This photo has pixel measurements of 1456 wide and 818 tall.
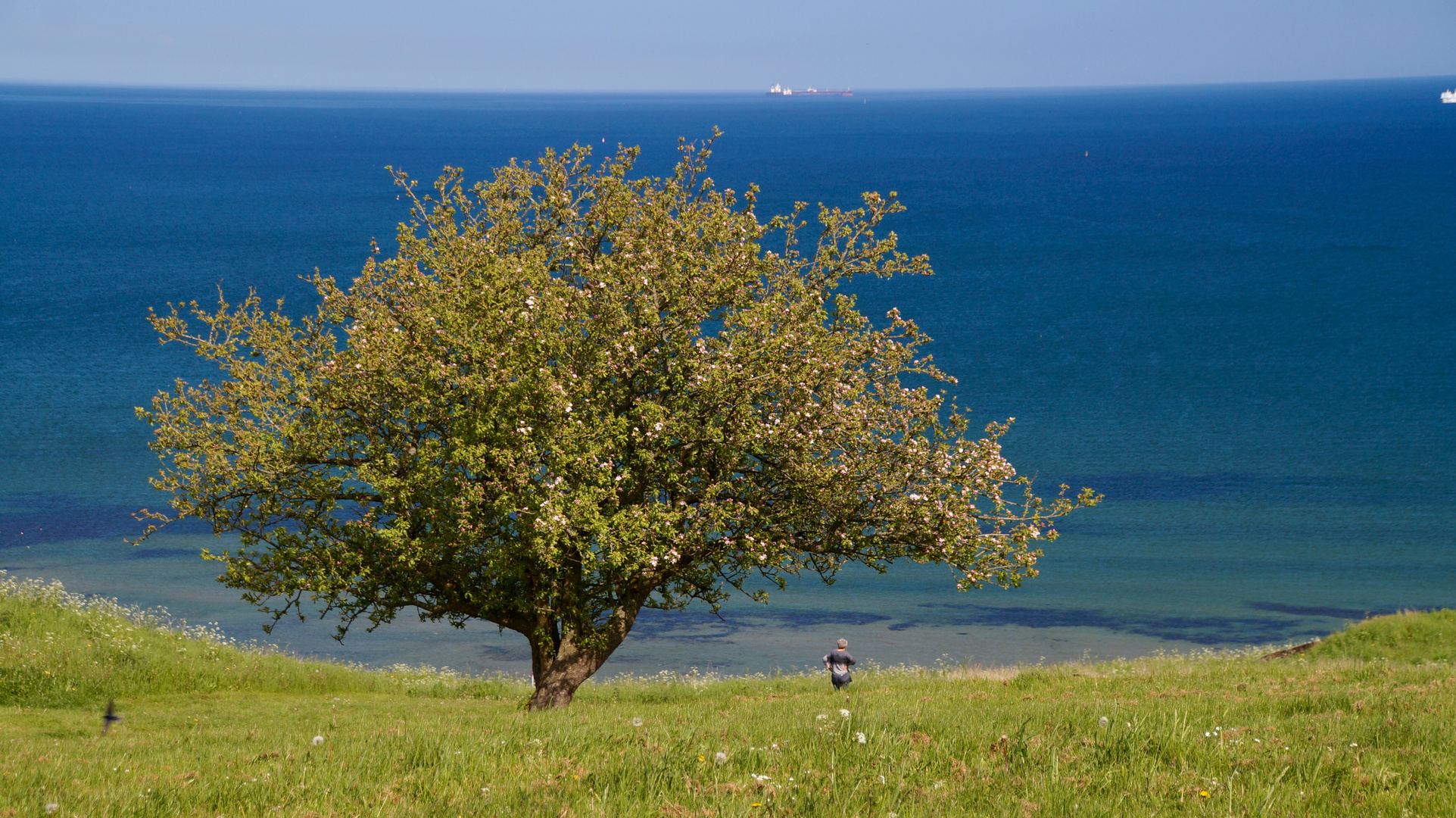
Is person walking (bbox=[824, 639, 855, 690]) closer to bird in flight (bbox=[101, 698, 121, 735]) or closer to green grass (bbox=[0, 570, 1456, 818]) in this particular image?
green grass (bbox=[0, 570, 1456, 818])

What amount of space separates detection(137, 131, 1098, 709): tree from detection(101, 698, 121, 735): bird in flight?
3.59 m

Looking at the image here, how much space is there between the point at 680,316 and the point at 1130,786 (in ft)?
41.2

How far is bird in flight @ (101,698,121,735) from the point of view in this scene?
67.7 feet

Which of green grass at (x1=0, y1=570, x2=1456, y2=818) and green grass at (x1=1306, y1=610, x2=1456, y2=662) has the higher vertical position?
green grass at (x1=0, y1=570, x2=1456, y2=818)

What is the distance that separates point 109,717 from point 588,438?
12.0m

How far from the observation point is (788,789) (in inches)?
→ 337

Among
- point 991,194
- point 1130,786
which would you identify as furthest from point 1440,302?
point 1130,786

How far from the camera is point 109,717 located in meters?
22.3

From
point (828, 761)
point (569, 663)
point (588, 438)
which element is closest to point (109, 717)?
point (569, 663)

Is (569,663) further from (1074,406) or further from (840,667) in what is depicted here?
(1074,406)

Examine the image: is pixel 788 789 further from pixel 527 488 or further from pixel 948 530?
pixel 948 530

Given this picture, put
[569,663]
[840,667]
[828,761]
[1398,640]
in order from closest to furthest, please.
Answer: [828,761], [569,663], [840,667], [1398,640]

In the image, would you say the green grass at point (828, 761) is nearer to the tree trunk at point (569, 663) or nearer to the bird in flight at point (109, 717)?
the bird in flight at point (109, 717)

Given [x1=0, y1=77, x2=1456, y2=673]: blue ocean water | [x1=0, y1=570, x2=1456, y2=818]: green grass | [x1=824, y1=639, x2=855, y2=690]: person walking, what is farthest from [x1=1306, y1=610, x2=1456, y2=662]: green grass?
[x1=824, y1=639, x2=855, y2=690]: person walking
